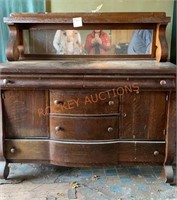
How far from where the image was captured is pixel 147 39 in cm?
194

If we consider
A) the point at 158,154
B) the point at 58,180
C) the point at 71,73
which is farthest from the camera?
the point at 58,180

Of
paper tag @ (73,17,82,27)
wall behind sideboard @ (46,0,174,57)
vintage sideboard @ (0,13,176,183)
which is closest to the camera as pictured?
vintage sideboard @ (0,13,176,183)

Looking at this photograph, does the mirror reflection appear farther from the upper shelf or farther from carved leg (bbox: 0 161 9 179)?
carved leg (bbox: 0 161 9 179)

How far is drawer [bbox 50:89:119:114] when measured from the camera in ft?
5.18

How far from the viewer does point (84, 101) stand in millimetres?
1581

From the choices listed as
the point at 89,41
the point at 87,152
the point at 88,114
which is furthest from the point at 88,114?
the point at 89,41

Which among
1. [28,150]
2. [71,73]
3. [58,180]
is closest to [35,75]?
[71,73]

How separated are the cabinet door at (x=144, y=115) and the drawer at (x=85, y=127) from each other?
0.07m

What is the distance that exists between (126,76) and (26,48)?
861mm

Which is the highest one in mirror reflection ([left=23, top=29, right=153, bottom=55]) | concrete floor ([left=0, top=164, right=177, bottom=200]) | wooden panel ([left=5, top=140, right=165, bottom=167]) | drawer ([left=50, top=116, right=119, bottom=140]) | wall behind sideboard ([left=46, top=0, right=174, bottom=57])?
wall behind sideboard ([left=46, top=0, right=174, bottom=57])

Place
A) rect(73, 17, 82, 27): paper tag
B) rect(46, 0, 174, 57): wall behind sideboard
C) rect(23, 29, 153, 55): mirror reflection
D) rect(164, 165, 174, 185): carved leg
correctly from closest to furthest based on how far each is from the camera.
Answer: rect(164, 165, 174, 185): carved leg, rect(73, 17, 82, 27): paper tag, rect(23, 29, 153, 55): mirror reflection, rect(46, 0, 174, 57): wall behind sideboard

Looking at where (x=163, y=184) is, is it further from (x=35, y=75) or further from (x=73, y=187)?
(x=35, y=75)

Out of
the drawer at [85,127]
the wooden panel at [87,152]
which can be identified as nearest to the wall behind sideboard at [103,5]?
the drawer at [85,127]

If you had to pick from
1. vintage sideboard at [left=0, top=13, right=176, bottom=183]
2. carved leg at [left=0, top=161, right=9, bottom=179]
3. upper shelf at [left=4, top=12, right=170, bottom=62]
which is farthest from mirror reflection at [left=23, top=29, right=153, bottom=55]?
carved leg at [left=0, top=161, right=9, bottom=179]
